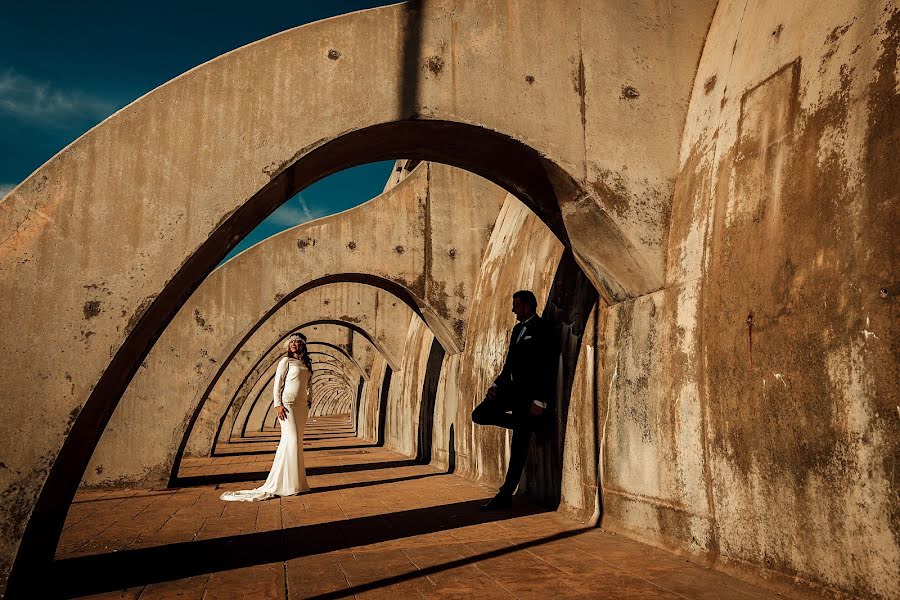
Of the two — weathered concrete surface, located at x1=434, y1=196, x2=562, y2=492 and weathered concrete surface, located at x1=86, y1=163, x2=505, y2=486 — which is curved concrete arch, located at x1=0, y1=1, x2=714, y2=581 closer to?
weathered concrete surface, located at x1=434, y1=196, x2=562, y2=492

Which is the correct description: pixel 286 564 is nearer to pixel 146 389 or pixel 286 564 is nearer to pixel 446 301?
pixel 146 389

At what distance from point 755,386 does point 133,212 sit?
12.8ft

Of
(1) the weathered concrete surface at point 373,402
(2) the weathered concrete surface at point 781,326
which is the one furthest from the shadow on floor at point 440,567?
(1) the weathered concrete surface at point 373,402

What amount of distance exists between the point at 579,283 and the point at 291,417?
3805 mm

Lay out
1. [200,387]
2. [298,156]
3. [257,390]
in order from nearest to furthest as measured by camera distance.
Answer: [298,156], [200,387], [257,390]

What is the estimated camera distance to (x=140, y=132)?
4.38 meters

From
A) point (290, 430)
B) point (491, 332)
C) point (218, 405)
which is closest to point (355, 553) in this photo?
point (290, 430)

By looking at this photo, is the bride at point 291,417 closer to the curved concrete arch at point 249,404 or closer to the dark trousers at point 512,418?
the dark trousers at point 512,418

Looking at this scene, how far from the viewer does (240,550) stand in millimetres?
4734

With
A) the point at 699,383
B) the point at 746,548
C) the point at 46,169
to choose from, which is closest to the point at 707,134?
the point at 699,383

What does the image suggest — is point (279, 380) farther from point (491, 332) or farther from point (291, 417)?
point (491, 332)

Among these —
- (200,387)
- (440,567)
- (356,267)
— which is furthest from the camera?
(356,267)

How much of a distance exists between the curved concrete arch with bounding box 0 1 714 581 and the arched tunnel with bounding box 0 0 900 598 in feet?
0.06

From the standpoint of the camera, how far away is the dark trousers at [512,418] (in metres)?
6.23
